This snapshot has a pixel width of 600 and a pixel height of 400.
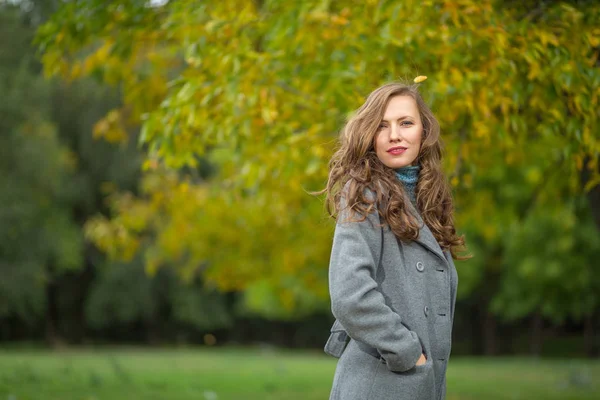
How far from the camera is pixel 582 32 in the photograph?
4797 mm

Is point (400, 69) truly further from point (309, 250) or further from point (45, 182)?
point (45, 182)

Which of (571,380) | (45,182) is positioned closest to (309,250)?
(571,380)

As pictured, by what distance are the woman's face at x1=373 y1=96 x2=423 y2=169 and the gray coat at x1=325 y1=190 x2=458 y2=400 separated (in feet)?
0.70

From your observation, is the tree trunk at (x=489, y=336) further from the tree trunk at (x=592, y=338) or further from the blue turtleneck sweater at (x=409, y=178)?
the blue turtleneck sweater at (x=409, y=178)

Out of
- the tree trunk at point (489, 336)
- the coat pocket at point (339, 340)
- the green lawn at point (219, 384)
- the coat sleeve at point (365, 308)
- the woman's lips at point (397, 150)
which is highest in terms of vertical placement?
the woman's lips at point (397, 150)

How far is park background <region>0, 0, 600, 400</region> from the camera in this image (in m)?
4.97

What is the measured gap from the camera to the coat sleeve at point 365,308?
96.0 inches

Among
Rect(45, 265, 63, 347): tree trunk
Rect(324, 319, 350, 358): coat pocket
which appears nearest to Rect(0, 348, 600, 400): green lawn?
Rect(324, 319, 350, 358): coat pocket

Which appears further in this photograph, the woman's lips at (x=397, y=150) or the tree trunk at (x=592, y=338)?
the tree trunk at (x=592, y=338)

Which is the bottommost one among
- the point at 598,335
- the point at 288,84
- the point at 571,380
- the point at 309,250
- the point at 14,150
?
the point at 598,335

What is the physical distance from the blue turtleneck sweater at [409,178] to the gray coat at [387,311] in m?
0.11

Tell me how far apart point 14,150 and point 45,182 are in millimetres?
3493

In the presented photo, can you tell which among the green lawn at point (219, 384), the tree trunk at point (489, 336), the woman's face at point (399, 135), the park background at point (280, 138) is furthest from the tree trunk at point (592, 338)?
the woman's face at point (399, 135)

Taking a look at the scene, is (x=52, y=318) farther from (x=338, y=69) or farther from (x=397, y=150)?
(x=397, y=150)
